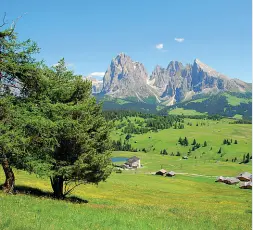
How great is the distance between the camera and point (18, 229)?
12992 mm

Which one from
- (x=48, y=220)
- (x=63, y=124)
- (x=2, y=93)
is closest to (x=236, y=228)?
(x=48, y=220)

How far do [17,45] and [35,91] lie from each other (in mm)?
4164

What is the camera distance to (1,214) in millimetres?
14875

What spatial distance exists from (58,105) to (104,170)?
967 centimetres

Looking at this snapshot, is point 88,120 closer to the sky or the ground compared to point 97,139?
closer to the sky

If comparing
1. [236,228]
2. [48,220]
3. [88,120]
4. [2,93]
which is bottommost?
[236,228]

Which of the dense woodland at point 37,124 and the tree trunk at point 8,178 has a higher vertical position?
the dense woodland at point 37,124

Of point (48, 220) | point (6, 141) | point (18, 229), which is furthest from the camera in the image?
point (6, 141)

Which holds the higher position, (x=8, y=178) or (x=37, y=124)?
(x=37, y=124)

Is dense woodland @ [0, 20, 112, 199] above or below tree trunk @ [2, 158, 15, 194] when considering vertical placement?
above

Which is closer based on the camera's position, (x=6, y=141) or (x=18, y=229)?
(x=18, y=229)

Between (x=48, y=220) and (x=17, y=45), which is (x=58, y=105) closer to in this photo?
(x=17, y=45)

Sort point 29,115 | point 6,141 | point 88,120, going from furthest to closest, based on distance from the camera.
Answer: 1. point 88,120
2. point 29,115
3. point 6,141

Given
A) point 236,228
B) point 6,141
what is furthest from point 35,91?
point 236,228
